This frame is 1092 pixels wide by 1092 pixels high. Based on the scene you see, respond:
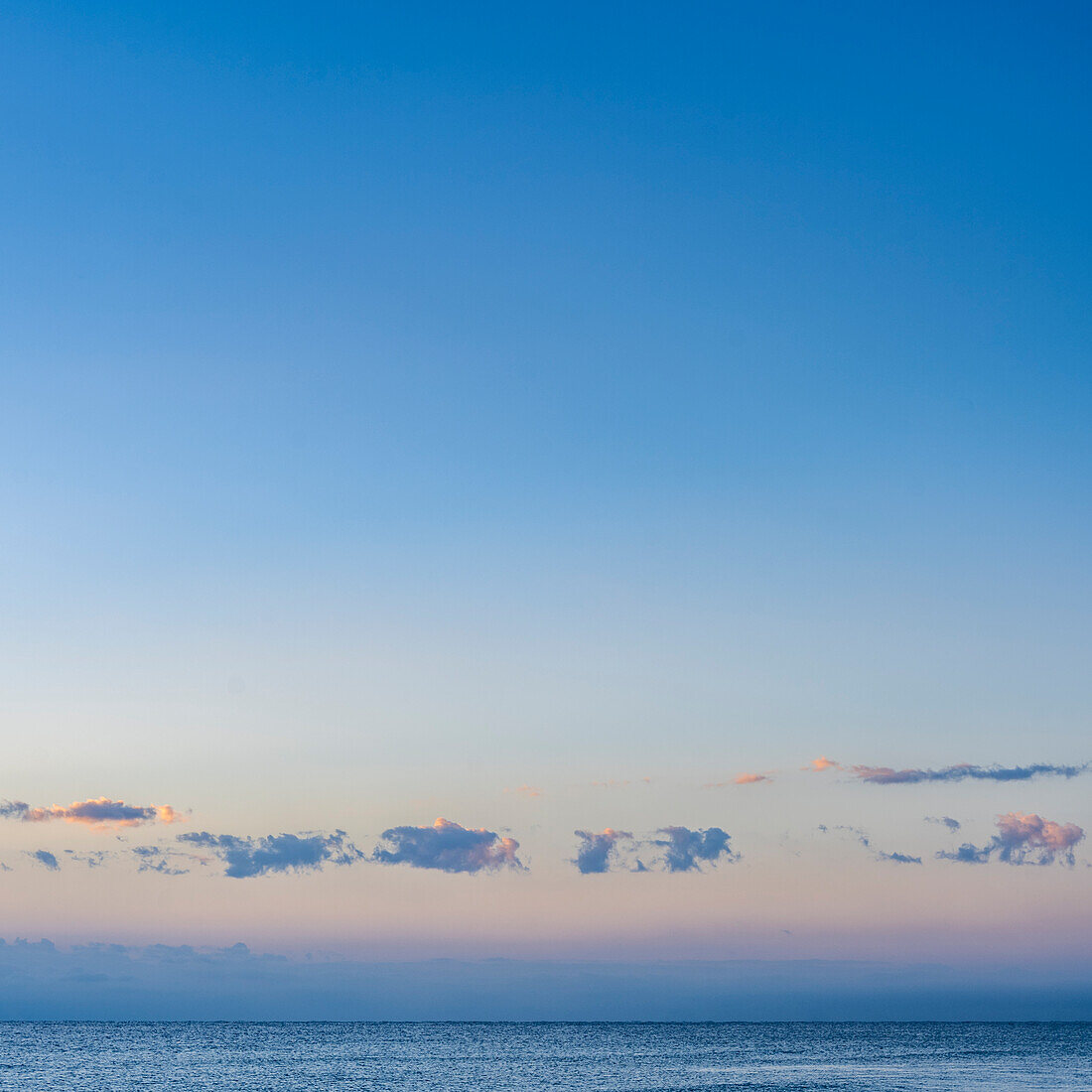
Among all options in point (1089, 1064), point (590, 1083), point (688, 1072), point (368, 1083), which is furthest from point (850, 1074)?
point (368, 1083)

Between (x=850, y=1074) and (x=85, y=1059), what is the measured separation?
111 metres

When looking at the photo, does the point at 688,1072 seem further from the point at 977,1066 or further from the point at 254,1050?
the point at 254,1050

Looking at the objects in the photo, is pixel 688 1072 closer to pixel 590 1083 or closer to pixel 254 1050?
pixel 590 1083

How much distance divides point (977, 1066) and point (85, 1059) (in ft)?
419

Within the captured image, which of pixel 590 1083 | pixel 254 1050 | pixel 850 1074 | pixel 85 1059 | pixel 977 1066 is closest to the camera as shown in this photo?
pixel 590 1083

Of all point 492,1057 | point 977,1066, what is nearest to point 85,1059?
point 492,1057

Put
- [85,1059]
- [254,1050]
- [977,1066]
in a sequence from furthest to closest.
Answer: [254,1050] < [85,1059] < [977,1066]

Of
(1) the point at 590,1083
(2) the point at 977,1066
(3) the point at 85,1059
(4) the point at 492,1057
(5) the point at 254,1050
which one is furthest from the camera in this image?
(5) the point at 254,1050

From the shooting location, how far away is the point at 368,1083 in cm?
13138

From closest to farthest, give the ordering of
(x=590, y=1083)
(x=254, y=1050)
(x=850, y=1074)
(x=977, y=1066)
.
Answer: (x=590, y=1083) → (x=850, y=1074) → (x=977, y=1066) → (x=254, y=1050)

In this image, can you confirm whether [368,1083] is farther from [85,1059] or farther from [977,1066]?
[977,1066]

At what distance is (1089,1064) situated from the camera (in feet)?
526

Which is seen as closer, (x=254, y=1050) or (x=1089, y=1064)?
(x=1089, y=1064)

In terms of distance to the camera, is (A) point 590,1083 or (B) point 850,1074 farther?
(B) point 850,1074
